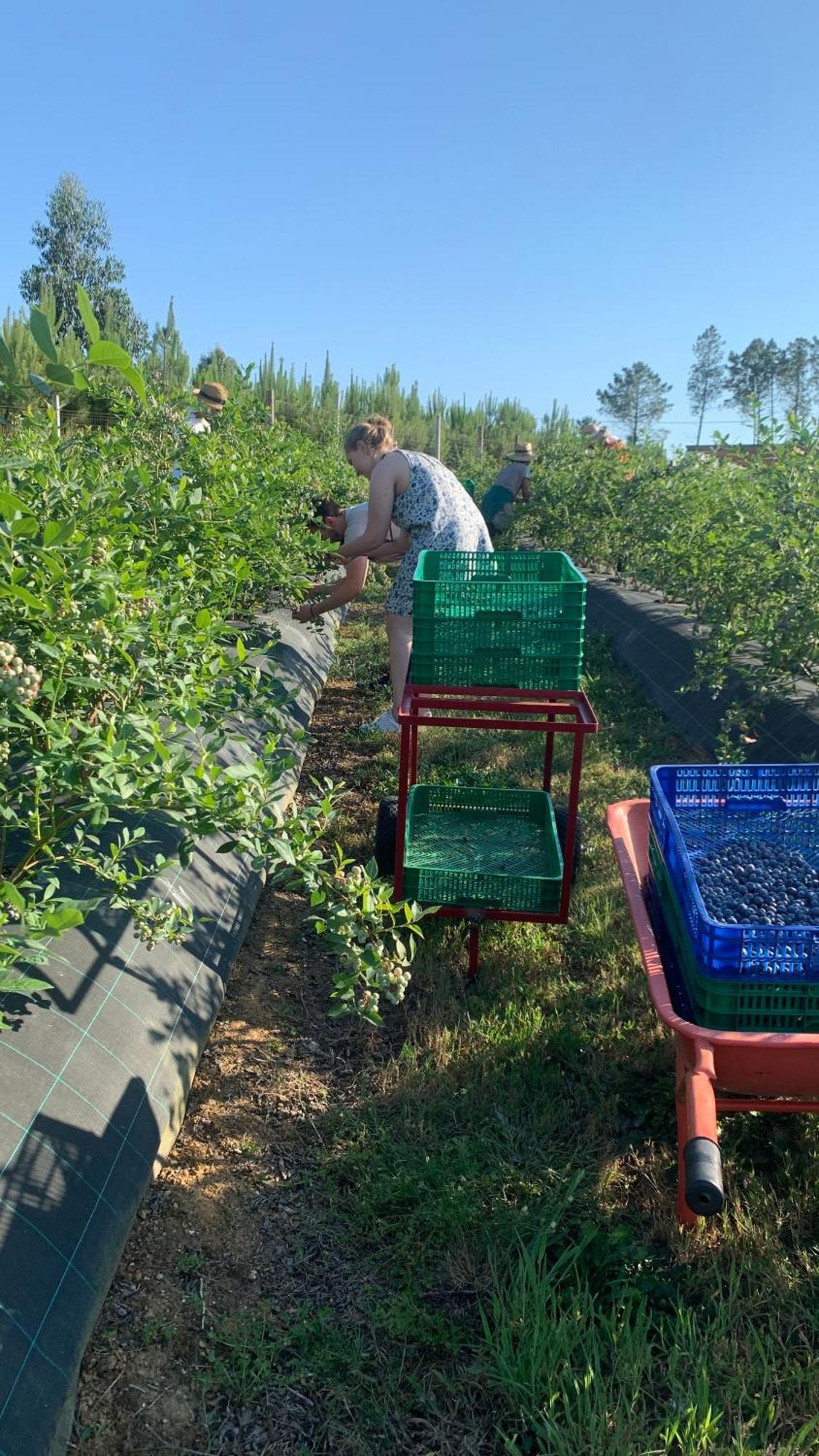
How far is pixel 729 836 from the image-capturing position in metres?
2.59

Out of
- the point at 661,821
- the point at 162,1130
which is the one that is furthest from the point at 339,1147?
the point at 661,821

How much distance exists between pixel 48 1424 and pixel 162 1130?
0.68m

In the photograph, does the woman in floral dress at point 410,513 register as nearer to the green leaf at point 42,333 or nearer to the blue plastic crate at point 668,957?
the blue plastic crate at point 668,957

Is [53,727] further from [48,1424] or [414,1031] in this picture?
[414,1031]

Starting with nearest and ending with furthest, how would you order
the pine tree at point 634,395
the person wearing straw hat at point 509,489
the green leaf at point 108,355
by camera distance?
the green leaf at point 108,355 < the person wearing straw hat at point 509,489 < the pine tree at point 634,395

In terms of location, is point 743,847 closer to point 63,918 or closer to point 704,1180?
point 704,1180

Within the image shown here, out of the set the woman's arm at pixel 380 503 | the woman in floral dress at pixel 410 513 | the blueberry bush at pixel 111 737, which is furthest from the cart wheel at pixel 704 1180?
the woman's arm at pixel 380 503

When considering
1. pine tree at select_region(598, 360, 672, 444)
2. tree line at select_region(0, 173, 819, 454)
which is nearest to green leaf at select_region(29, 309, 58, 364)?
tree line at select_region(0, 173, 819, 454)

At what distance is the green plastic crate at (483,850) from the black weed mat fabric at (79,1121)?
734mm

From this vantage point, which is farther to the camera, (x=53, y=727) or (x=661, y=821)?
(x=661, y=821)

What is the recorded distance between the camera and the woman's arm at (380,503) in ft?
14.6

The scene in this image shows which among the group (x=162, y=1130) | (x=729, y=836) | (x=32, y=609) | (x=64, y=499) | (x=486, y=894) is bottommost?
(x=162, y=1130)

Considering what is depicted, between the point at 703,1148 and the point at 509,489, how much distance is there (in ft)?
36.4

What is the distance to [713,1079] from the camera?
67.2 inches
